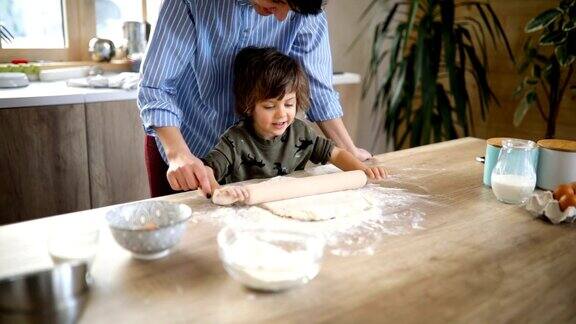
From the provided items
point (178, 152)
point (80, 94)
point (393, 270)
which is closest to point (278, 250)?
point (393, 270)

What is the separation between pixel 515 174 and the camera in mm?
1041

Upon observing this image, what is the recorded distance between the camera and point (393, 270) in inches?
28.3

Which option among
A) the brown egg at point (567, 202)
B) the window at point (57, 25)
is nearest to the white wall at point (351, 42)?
the window at point (57, 25)

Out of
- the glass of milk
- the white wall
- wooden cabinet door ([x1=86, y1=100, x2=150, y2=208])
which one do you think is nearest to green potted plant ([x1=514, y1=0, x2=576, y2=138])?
the white wall

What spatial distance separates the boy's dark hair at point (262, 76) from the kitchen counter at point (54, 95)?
895 millimetres

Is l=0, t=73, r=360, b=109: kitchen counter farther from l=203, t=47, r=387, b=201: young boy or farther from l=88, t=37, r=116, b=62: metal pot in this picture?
l=203, t=47, r=387, b=201: young boy

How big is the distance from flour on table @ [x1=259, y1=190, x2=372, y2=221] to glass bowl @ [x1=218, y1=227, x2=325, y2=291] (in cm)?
17

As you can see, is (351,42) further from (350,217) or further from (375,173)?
(350,217)

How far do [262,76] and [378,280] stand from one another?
674mm

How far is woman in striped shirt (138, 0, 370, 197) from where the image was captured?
3.56 ft

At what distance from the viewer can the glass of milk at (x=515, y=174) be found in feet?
Answer: 3.36

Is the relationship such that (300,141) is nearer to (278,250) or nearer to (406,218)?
(406,218)

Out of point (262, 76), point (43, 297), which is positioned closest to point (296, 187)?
point (262, 76)

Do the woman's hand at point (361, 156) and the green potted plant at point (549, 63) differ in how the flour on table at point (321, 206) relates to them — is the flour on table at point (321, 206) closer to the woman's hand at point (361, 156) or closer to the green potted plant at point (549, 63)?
the woman's hand at point (361, 156)
